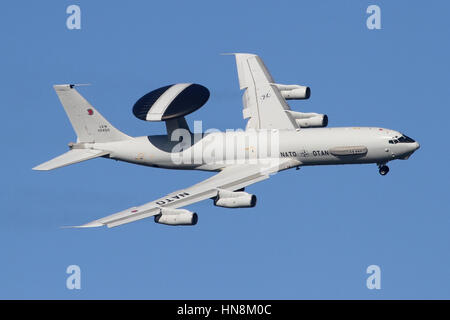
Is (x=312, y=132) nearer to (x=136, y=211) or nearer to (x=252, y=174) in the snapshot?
(x=252, y=174)

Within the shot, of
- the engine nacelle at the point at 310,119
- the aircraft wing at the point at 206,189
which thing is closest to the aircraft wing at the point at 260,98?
the engine nacelle at the point at 310,119

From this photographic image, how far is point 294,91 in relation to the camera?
150 metres

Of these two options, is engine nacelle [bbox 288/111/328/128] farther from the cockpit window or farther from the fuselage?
the cockpit window

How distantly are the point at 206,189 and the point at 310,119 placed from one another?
18094mm

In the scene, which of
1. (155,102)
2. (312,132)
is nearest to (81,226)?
(155,102)

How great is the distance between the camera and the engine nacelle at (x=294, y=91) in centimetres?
15038

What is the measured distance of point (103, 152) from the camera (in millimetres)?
146375

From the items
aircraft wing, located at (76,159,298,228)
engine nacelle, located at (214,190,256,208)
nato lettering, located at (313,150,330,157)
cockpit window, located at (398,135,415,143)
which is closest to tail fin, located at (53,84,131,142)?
aircraft wing, located at (76,159,298,228)

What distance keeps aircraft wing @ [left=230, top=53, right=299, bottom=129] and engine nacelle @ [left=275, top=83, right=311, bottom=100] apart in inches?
38.4

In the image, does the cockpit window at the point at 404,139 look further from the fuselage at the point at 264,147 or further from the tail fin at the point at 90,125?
the tail fin at the point at 90,125

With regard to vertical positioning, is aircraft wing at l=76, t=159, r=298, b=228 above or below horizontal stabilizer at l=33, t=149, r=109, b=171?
below

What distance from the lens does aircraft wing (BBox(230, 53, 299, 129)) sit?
14738 cm

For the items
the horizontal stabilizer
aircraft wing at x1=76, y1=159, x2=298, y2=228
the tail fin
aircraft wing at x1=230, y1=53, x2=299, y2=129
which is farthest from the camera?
aircraft wing at x1=230, y1=53, x2=299, y2=129

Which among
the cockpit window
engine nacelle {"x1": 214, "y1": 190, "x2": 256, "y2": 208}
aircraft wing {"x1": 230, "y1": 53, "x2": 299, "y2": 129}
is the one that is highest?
aircraft wing {"x1": 230, "y1": 53, "x2": 299, "y2": 129}
